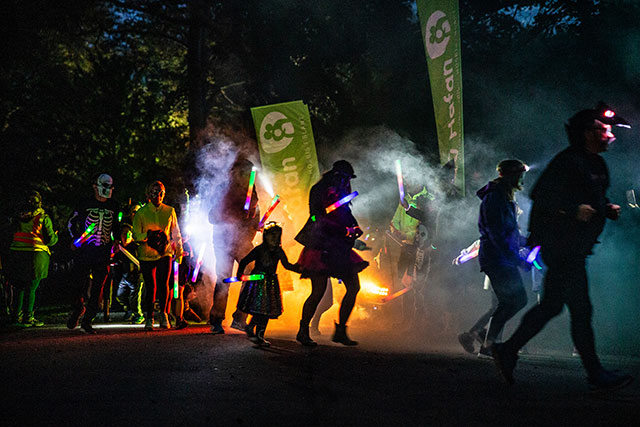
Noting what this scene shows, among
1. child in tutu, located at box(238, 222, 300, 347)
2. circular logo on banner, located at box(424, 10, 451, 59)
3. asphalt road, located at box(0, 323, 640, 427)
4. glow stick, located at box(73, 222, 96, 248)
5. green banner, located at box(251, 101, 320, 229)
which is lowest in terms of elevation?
asphalt road, located at box(0, 323, 640, 427)

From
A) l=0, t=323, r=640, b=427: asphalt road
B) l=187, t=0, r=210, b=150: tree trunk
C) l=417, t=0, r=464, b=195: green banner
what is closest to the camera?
l=0, t=323, r=640, b=427: asphalt road

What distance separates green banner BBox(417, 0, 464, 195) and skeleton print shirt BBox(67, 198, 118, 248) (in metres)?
4.73

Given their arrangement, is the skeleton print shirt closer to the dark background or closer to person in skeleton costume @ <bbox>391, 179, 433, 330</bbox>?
the dark background

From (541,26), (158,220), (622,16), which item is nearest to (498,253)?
(158,220)

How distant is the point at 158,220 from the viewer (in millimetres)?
10047

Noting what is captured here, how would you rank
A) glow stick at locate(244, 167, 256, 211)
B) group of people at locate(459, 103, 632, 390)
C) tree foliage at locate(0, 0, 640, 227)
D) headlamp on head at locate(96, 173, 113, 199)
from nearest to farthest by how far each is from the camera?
group of people at locate(459, 103, 632, 390)
glow stick at locate(244, 167, 256, 211)
headlamp on head at locate(96, 173, 113, 199)
tree foliage at locate(0, 0, 640, 227)

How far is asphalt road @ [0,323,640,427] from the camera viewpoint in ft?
14.9

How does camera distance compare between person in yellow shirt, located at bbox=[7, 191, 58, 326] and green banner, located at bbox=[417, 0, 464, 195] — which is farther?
person in yellow shirt, located at bbox=[7, 191, 58, 326]

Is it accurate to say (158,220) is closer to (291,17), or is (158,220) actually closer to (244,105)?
(291,17)

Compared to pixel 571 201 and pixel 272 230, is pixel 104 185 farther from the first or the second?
pixel 571 201

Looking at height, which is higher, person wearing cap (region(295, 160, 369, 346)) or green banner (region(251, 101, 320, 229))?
green banner (region(251, 101, 320, 229))

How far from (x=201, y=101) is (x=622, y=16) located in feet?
52.2

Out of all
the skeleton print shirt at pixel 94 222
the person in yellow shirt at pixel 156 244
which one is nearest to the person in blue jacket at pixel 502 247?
the person in yellow shirt at pixel 156 244

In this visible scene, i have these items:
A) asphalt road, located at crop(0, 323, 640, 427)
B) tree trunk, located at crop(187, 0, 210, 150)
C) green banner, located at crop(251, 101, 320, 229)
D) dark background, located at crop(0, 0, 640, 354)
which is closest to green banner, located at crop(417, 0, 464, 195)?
dark background, located at crop(0, 0, 640, 354)
